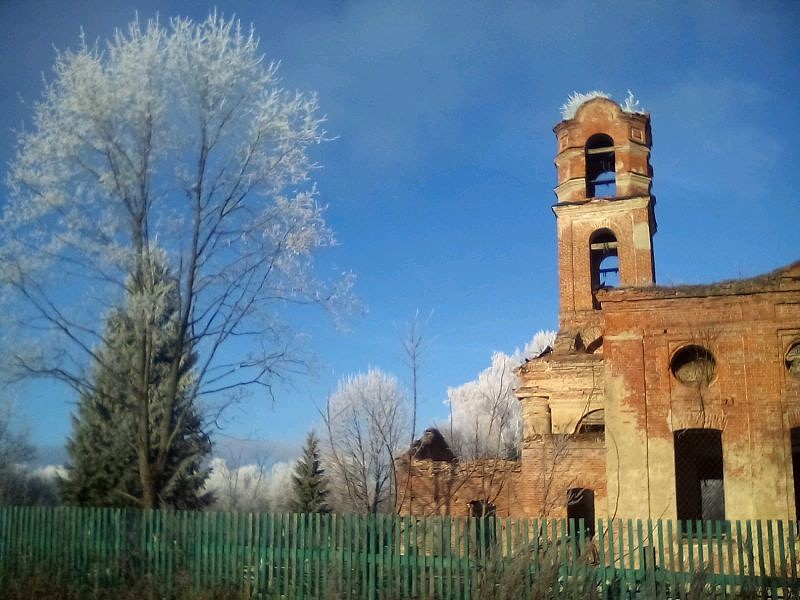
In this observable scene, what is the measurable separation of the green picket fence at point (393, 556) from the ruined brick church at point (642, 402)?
476 centimetres

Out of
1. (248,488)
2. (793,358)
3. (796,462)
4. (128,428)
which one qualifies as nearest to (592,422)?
(796,462)

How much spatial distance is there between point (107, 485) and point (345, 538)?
1525cm

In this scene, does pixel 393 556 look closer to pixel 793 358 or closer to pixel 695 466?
pixel 793 358

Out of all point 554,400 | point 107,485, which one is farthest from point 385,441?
point 107,485

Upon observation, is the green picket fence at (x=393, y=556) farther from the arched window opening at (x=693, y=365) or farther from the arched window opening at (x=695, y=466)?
the arched window opening at (x=695, y=466)

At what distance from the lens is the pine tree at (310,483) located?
32312mm

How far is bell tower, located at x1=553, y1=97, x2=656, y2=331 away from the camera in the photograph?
24672 millimetres

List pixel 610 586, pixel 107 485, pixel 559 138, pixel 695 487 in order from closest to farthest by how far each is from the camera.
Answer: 1. pixel 610 586
2. pixel 695 487
3. pixel 107 485
4. pixel 559 138

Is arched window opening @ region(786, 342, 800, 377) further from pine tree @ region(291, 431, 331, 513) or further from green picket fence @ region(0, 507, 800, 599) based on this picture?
pine tree @ region(291, 431, 331, 513)

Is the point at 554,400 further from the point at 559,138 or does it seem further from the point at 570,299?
the point at 559,138

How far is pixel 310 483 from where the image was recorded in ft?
108

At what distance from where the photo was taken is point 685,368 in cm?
1748

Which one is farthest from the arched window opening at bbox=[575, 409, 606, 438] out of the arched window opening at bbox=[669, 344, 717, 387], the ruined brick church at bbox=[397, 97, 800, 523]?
the arched window opening at bbox=[669, 344, 717, 387]

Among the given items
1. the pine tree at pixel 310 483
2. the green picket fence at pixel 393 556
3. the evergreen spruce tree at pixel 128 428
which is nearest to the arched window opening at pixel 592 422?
the green picket fence at pixel 393 556
